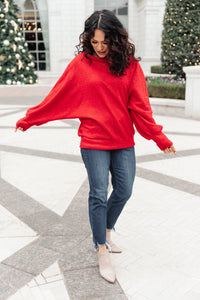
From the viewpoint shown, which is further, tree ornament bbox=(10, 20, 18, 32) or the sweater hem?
tree ornament bbox=(10, 20, 18, 32)

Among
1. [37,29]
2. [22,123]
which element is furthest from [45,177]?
[37,29]

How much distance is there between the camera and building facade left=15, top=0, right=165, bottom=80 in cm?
1898

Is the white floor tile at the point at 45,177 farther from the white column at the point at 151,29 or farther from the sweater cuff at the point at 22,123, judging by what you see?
the white column at the point at 151,29

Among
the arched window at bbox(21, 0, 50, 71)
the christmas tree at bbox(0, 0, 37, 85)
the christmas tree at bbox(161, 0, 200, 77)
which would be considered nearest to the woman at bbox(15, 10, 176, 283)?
the christmas tree at bbox(161, 0, 200, 77)

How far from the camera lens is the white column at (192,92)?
8133 mm

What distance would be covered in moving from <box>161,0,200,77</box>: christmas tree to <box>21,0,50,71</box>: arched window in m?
11.0

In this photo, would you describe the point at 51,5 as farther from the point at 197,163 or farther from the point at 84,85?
the point at 84,85

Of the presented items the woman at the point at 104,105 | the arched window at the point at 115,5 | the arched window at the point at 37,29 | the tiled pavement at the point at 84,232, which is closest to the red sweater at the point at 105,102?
the woman at the point at 104,105

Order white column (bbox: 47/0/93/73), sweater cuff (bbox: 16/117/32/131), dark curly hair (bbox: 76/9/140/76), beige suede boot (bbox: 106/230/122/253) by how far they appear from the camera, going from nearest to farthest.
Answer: dark curly hair (bbox: 76/9/140/76), sweater cuff (bbox: 16/117/32/131), beige suede boot (bbox: 106/230/122/253), white column (bbox: 47/0/93/73)

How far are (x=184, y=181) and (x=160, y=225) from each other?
4.01ft

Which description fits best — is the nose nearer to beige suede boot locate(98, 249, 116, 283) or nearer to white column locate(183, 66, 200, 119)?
beige suede boot locate(98, 249, 116, 283)

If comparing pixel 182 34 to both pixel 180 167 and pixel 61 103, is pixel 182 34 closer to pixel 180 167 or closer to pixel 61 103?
pixel 180 167

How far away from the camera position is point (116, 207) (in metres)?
2.51

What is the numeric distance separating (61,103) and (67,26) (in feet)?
59.8
